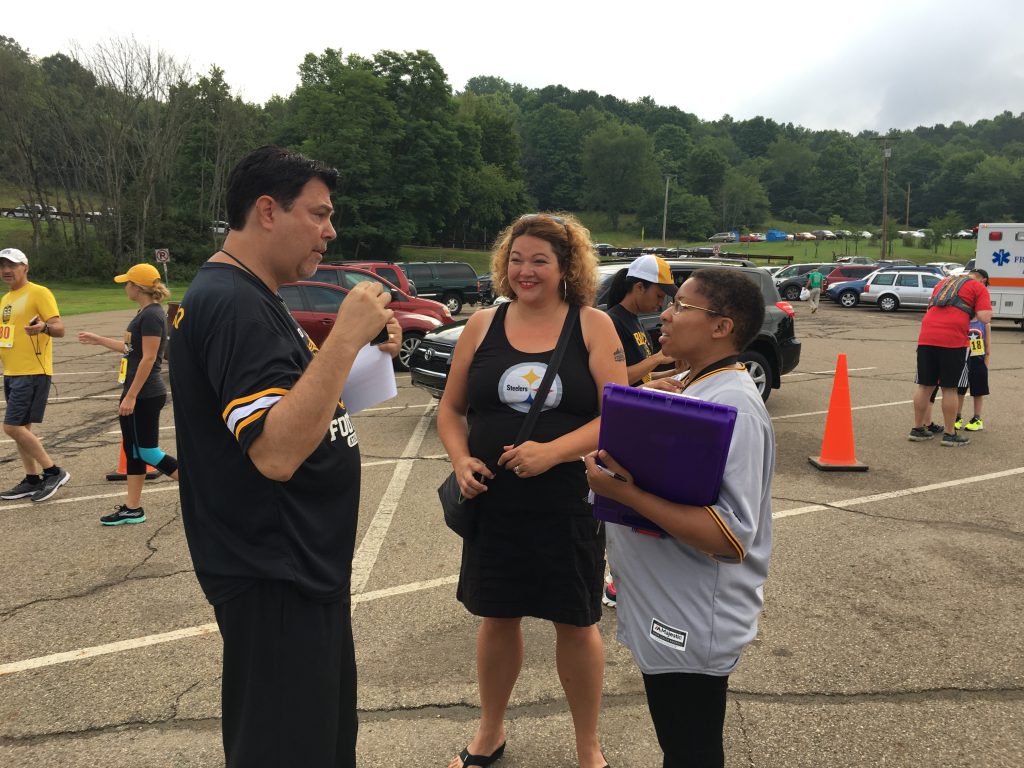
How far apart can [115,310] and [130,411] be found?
22.2m

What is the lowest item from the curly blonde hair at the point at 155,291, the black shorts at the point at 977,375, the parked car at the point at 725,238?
the black shorts at the point at 977,375

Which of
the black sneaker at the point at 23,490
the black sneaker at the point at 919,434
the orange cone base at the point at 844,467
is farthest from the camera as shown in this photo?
the black sneaker at the point at 919,434

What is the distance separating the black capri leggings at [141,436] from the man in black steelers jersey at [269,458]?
3776mm

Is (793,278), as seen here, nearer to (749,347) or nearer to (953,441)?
(749,347)

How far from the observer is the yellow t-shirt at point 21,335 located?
533cm

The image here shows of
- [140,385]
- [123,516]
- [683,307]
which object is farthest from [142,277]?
[683,307]

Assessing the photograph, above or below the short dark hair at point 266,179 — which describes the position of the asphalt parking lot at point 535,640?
below

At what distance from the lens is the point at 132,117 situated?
41188 mm

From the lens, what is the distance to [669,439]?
1555 mm

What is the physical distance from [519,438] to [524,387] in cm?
18

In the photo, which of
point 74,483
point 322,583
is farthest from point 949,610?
point 74,483

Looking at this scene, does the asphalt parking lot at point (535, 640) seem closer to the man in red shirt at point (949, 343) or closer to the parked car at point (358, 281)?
the man in red shirt at point (949, 343)

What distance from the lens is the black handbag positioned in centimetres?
227

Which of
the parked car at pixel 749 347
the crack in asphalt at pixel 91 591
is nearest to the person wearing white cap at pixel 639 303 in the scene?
the crack in asphalt at pixel 91 591
